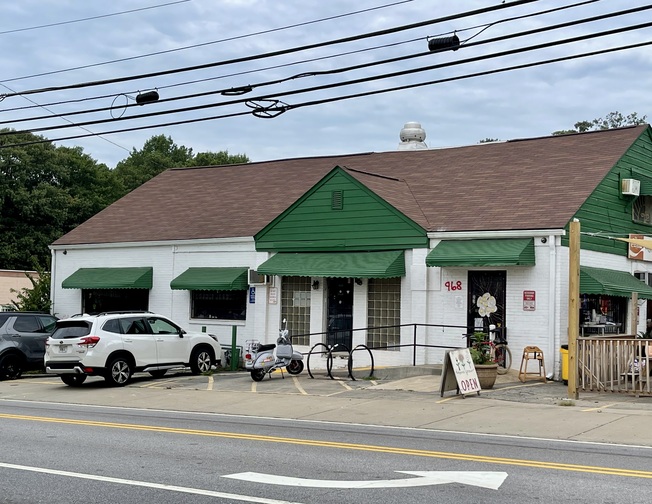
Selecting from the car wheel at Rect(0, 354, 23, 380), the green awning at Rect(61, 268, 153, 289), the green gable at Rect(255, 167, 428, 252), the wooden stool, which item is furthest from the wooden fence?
the green awning at Rect(61, 268, 153, 289)

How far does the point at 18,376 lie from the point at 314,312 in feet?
26.4

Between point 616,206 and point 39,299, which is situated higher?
point 616,206

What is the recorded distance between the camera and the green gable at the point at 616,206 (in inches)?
860

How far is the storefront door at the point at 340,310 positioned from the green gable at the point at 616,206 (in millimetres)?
6233

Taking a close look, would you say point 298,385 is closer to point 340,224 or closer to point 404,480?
point 340,224

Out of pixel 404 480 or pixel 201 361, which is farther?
pixel 201 361

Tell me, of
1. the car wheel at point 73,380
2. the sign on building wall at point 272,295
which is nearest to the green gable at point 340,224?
the sign on building wall at point 272,295

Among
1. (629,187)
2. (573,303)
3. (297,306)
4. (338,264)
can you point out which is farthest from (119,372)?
(629,187)

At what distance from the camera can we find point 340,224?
24.2m

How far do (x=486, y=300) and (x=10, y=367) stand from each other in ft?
40.7

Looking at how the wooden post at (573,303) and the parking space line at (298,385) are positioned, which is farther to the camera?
the parking space line at (298,385)

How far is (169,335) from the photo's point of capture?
873 inches

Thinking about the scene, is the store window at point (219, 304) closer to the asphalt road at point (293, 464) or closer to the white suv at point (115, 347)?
the white suv at point (115, 347)

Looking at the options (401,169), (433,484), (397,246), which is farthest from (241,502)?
(401,169)
